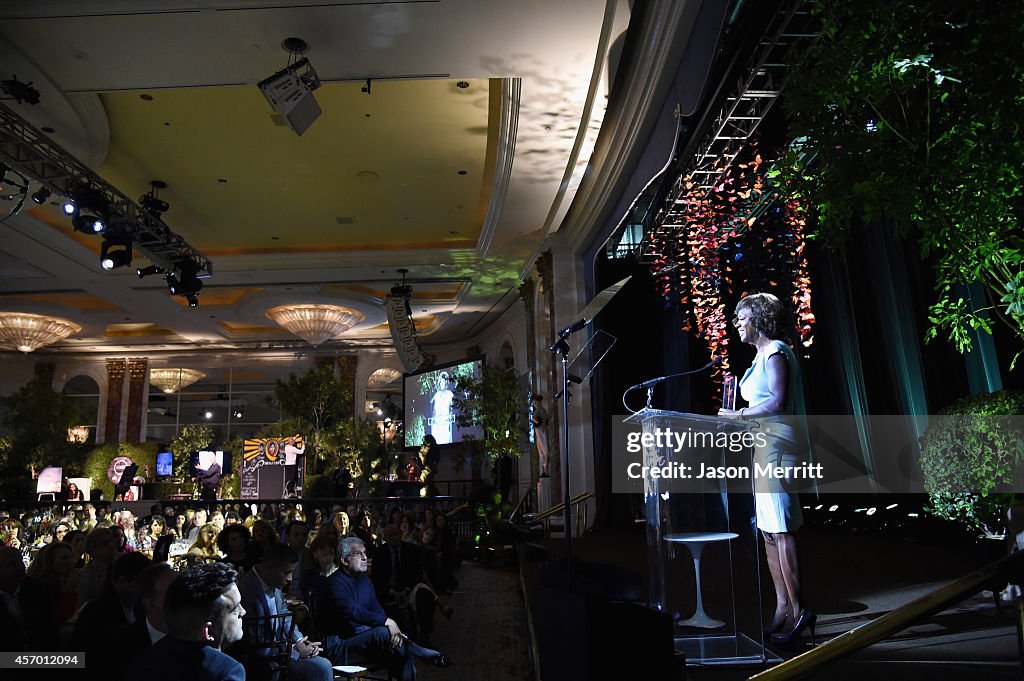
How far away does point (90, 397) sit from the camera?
66.8 ft

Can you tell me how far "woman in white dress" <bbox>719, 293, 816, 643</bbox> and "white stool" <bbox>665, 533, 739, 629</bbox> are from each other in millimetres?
195

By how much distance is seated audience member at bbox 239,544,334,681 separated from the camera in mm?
3129

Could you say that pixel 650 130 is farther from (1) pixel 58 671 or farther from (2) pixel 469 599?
A: (1) pixel 58 671

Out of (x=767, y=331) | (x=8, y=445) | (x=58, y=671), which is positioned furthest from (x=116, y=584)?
(x=8, y=445)

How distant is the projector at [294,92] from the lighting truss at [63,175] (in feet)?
8.92

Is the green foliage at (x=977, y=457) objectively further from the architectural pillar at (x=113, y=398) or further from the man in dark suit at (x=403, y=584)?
the architectural pillar at (x=113, y=398)

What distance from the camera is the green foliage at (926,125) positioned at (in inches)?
57.3

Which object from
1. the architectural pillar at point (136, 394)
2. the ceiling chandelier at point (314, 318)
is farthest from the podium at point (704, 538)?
the architectural pillar at point (136, 394)

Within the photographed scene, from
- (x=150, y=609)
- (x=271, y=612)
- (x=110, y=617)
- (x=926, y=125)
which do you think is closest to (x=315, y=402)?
→ (x=271, y=612)

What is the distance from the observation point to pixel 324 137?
8109mm

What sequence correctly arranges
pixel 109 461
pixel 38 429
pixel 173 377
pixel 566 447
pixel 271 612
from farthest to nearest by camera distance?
pixel 173 377 → pixel 109 461 → pixel 38 429 → pixel 271 612 → pixel 566 447

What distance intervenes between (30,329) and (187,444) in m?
5.32

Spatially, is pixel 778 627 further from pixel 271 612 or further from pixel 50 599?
pixel 50 599

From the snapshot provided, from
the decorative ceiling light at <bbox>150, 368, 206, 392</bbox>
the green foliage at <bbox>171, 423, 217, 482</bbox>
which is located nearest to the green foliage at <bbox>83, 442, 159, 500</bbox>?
the green foliage at <bbox>171, 423, 217, 482</bbox>
